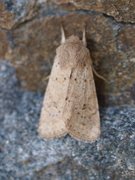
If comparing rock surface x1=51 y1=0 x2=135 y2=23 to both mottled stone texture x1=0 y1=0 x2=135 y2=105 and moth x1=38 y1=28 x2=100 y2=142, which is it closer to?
mottled stone texture x1=0 y1=0 x2=135 y2=105

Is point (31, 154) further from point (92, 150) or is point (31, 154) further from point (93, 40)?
point (93, 40)

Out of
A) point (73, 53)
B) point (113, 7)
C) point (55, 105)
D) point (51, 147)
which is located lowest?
point (51, 147)

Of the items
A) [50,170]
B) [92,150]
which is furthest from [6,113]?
[92,150]

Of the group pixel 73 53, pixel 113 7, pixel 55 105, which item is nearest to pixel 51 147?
pixel 55 105

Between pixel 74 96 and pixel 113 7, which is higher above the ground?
pixel 113 7

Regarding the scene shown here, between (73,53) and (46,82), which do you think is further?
(46,82)

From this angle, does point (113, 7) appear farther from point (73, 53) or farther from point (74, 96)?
point (74, 96)

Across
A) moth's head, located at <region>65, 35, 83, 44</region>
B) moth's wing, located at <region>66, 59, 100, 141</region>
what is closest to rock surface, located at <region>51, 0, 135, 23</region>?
moth's head, located at <region>65, 35, 83, 44</region>

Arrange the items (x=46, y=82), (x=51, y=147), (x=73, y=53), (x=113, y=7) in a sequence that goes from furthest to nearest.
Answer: (x=46, y=82)
(x=51, y=147)
(x=73, y=53)
(x=113, y=7)
